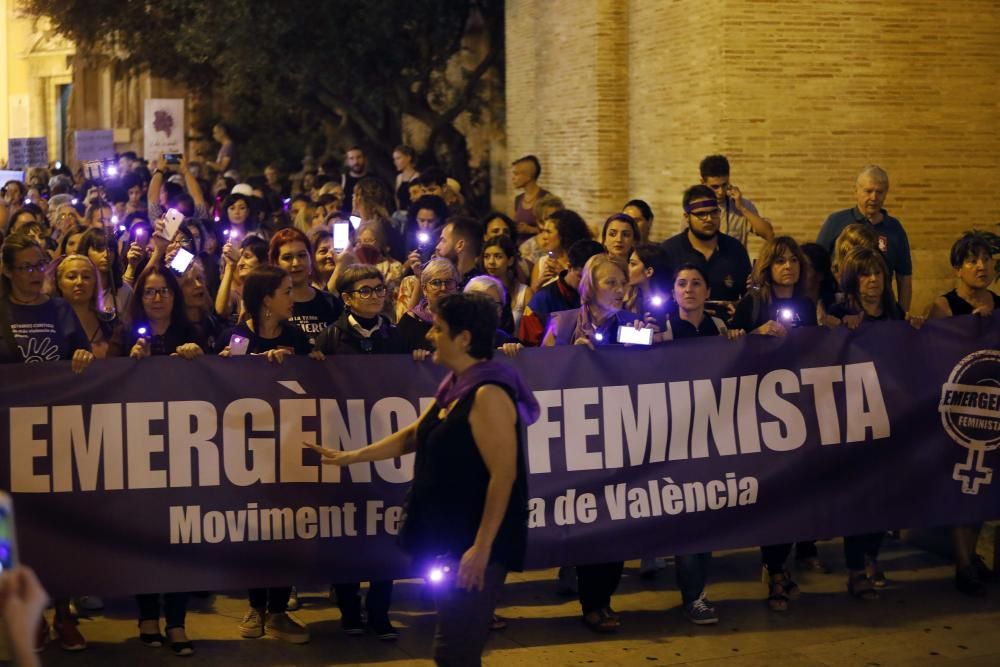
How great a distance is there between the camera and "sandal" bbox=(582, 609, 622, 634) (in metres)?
7.77

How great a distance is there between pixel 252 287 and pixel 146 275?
858 millimetres

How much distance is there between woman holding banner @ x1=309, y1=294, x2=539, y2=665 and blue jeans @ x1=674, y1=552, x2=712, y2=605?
2414 millimetres

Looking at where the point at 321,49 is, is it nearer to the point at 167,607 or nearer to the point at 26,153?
the point at 26,153

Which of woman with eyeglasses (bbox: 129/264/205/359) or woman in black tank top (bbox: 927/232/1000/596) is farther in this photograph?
woman in black tank top (bbox: 927/232/1000/596)

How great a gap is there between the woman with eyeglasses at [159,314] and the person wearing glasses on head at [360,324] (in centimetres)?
77

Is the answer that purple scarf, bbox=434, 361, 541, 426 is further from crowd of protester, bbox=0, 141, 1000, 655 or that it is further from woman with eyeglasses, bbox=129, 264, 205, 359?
woman with eyeglasses, bbox=129, 264, 205, 359

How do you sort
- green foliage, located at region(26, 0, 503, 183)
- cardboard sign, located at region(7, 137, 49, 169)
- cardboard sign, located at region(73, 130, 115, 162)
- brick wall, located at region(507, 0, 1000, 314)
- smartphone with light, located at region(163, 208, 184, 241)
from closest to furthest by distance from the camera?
smartphone with light, located at region(163, 208, 184, 241), brick wall, located at region(507, 0, 1000, 314), cardboard sign, located at region(7, 137, 49, 169), cardboard sign, located at region(73, 130, 115, 162), green foliage, located at region(26, 0, 503, 183)

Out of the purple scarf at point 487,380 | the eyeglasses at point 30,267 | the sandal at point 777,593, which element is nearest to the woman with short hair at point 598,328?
the sandal at point 777,593

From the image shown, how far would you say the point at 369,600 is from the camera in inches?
302

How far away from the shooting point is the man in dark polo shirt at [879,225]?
10859 mm

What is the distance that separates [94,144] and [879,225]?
46.0 ft

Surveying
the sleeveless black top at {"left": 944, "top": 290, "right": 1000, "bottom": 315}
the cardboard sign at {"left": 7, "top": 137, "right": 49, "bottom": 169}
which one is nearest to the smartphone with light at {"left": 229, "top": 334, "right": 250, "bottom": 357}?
the sleeveless black top at {"left": 944, "top": 290, "right": 1000, "bottom": 315}

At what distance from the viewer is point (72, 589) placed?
7340 millimetres

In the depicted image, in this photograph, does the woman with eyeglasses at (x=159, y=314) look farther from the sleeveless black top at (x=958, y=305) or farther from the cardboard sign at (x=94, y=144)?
the cardboard sign at (x=94, y=144)
